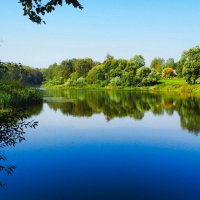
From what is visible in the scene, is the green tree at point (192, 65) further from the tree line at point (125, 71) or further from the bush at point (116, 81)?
the bush at point (116, 81)

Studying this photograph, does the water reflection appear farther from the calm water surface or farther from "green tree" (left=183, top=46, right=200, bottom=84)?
"green tree" (left=183, top=46, right=200, bottom=84)

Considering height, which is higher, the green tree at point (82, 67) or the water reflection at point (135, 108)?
the green tree at point (82, 67)

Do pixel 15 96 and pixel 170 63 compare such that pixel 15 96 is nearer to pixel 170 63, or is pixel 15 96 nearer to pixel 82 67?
pixel 82 67

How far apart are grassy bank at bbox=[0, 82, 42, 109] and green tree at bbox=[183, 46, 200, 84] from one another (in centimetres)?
3487

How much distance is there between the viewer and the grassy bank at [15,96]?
2141cm

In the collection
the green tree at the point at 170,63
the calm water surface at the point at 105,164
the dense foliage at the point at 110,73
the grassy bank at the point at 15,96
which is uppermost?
the green tree at the point at 170,63

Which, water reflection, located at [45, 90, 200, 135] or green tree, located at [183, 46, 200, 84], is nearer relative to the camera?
water reflection, located at [45, 90, 200, 135]

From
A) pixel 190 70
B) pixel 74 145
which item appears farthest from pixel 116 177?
pixel 190 70

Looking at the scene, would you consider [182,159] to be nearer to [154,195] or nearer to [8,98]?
[154,195]

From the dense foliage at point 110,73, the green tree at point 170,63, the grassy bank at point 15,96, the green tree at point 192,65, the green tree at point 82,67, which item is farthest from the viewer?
the green tree at point 170,63

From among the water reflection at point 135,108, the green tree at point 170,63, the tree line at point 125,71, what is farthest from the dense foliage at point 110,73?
the water reflection at point 135,108

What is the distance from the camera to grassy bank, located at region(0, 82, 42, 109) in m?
21.4

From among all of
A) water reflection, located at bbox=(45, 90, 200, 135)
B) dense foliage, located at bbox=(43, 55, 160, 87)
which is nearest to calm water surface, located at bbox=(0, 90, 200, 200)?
water reflection, located at bbox=(45, 90, 200, 135)

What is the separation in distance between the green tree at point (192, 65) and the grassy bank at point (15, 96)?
34875mm
